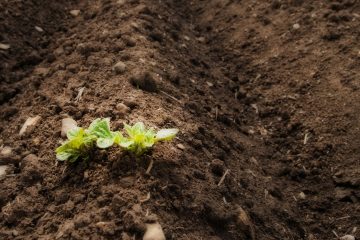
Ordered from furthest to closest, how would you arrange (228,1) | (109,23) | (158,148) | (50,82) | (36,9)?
(228,1), (36,9), (109,23), (50,82), (158,148)

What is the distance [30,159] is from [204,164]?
3.10 feet

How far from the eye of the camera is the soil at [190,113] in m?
2.11

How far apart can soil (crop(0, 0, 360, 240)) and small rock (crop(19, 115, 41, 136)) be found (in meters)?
0.03

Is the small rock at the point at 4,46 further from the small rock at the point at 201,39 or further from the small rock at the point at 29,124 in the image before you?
the small rock at the point at 201,39

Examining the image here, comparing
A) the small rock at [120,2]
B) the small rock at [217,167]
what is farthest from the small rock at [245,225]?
the small rock at [120,2]

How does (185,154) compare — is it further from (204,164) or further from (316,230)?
(316,230)

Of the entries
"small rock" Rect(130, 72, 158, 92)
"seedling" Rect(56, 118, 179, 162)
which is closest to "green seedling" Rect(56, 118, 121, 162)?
"seedling" Rect(56, 118, 179, 162)

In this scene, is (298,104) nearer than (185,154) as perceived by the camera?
No

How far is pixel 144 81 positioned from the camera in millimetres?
2711

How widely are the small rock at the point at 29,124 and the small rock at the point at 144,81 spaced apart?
24.5 inches

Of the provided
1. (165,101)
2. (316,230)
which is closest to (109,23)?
(165,101)

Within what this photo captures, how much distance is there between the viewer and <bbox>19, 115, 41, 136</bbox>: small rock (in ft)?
8.63

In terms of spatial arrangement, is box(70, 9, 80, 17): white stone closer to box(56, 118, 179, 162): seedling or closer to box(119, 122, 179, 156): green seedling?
box(56, 118, 179, 162): seedling

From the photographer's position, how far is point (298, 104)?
10.5 ft
